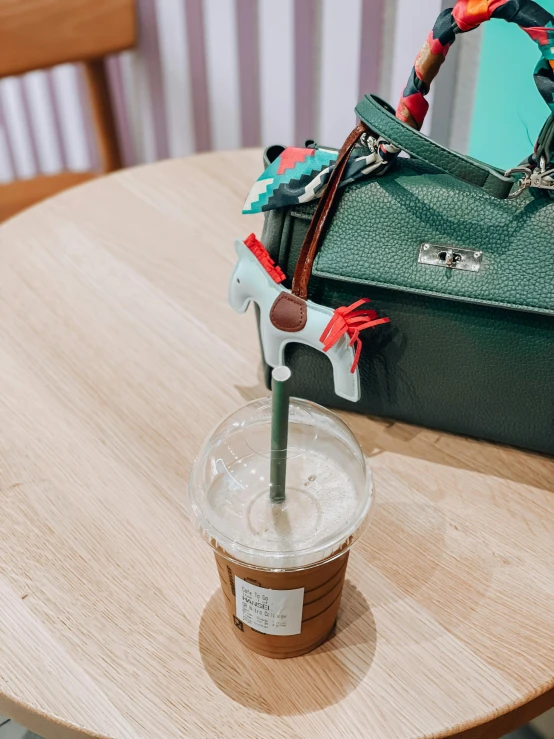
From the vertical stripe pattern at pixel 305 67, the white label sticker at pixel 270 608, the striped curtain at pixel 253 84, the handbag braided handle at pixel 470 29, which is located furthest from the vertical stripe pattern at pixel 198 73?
the white label sticker at pixel 270 608

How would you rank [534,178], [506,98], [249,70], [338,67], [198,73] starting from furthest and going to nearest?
[198,73]
[249,70]
[338,67]
[506,98]
[534,178]

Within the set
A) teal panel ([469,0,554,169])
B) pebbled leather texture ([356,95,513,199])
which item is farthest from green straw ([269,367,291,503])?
teal panel ([469,0,554,169])

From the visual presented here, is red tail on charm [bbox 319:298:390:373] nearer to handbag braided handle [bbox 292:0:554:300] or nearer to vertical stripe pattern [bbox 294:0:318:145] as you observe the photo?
handbag braided handle [bbox 292:0:554:300]

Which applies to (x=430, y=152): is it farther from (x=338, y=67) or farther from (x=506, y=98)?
(x=338, y=67)

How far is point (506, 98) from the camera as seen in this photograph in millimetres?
987

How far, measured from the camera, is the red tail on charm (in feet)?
2.28

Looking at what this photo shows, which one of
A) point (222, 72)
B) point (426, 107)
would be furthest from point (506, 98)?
point (222, 72)

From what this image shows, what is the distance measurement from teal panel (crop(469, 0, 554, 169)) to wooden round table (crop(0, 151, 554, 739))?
43 centimetres

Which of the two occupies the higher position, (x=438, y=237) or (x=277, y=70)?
(x=438, y=237)

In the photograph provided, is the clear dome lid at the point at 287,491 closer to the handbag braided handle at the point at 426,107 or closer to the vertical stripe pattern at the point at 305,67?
the handbag braided handle at the point at 426,107

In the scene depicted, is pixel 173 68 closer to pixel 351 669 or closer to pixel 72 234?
pixel 72 234

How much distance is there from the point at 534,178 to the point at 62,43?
3.91 ft

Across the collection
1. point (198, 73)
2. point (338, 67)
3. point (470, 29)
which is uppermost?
point (470, 29)

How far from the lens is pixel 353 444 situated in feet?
1.89
